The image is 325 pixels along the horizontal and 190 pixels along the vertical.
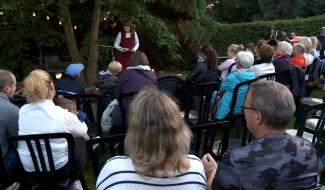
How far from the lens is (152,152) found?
6.55ft

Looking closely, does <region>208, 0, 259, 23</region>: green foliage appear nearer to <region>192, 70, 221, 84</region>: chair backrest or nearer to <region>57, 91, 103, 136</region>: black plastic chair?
<region>192, 70, 221, 84</region>: chair backrest

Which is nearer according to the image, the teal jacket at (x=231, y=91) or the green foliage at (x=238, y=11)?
the teal jacket at (x=231, y=91)

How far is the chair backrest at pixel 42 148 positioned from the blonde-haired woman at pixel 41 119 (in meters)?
0.06

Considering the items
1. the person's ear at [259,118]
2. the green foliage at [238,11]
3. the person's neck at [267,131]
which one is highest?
the green foliage at [238,11]

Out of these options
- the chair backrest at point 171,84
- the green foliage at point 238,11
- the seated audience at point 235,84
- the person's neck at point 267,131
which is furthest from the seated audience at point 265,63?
the green foliage at point 238,11

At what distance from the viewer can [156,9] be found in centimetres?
1301

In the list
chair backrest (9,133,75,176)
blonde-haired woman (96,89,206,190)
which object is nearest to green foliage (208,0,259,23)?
chair backrest (9,133,75,176)

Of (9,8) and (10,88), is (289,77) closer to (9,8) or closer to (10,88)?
(10,88)

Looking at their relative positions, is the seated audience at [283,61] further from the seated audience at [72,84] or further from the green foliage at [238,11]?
the green foliage at [238,11]

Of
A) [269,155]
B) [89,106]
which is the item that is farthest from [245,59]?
[269,155]

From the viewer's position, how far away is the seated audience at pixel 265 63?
5.76 m

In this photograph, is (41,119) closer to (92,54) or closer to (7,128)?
(7,128)

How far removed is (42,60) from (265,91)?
11516 mm

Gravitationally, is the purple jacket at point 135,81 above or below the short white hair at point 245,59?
below
